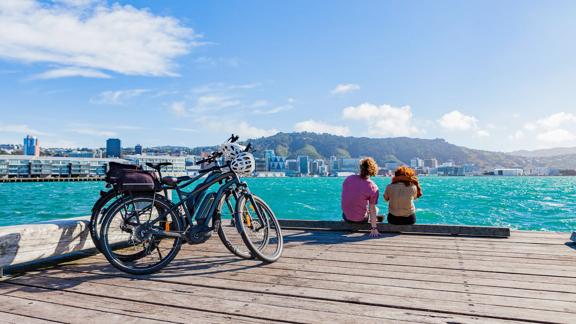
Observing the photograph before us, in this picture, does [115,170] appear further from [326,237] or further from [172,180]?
[326,237]

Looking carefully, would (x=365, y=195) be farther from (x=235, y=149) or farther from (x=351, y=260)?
(x=235, y=149)

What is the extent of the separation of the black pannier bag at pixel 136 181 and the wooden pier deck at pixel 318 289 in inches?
34.2

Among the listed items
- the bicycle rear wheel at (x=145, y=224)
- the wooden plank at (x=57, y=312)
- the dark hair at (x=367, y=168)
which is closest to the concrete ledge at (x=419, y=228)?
the dark hair at (x=367, y=168)

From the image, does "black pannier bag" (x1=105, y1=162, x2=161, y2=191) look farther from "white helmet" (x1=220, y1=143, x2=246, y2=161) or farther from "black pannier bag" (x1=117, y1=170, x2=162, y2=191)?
"white helmet" (x1=220, y1=143, x2=246, y2=161)

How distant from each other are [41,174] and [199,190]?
547 ft

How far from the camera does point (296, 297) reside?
131 inches

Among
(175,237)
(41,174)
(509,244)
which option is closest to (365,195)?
(509,244)

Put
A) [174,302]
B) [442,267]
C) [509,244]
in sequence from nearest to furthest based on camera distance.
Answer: [174,302] → [442,267] → [509,244]

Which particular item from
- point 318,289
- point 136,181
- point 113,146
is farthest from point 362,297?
point 113,146

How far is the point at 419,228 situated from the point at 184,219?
12.8ft

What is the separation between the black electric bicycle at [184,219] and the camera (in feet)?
14.2

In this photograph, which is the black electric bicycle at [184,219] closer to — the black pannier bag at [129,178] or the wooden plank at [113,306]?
the black pannier bag at [129,178]

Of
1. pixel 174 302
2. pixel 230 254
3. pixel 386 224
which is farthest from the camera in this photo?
pixel 386 224

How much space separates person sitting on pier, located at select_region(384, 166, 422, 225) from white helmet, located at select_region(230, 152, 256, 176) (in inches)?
115
